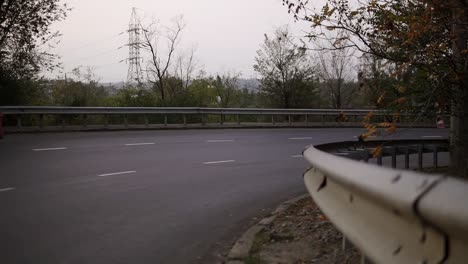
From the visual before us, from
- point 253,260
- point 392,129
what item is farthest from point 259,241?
point 392,129

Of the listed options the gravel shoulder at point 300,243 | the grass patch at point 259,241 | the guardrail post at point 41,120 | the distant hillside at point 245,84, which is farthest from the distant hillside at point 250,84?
the grass patch at point 259,241

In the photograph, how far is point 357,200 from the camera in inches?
89.4

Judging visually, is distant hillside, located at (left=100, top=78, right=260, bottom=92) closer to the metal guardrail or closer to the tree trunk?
the tree trunk

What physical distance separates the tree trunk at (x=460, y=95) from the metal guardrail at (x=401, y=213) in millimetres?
4021

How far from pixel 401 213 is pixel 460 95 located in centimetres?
599

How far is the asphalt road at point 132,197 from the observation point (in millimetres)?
5527

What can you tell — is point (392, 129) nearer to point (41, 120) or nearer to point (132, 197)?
point (132, 197)

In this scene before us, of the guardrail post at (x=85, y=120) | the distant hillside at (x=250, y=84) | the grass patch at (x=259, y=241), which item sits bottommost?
the grass patch at (x=259, y=241)

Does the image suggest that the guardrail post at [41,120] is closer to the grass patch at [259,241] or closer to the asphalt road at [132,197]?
the asphalt road at [132,197]

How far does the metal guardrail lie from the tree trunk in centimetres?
402

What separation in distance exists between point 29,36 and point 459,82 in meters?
21.5

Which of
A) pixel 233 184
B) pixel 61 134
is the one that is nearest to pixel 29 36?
pixel 61 134

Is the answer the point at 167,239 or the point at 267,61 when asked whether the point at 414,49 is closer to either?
the point at 167,239

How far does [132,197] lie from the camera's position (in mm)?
8383
